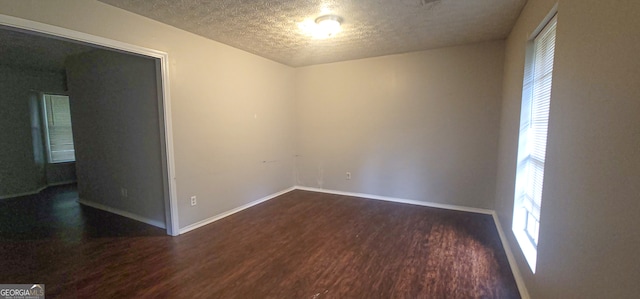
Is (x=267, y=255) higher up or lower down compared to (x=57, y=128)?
lower down

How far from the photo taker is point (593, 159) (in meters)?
1.03

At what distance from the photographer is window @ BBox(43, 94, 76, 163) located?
17.5ft

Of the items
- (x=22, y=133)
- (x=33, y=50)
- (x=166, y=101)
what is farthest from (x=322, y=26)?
(x=22, y=133)

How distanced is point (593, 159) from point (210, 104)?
11.5ft

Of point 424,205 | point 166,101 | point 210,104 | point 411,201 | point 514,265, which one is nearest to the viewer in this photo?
point 514,265

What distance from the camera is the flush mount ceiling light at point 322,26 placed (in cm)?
256

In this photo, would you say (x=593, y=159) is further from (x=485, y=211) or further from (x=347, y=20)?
(x=485, y=211)

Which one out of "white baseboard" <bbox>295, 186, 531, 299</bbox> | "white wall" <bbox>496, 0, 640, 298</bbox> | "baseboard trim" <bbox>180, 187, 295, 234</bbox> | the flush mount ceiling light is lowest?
"baseboard trim" <bbox>180, 187, 295, 234</bbox>

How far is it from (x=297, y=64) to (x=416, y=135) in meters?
2.46

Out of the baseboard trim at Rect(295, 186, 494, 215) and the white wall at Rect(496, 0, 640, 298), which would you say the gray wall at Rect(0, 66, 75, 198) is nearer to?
the baseboard trim at Rect(295, 186, 494, 215)

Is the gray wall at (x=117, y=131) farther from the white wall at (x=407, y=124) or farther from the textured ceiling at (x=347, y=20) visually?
the white wall at (x=407, y=124)

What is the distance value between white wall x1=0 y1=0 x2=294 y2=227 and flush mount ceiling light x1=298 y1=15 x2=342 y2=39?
1.29 meters

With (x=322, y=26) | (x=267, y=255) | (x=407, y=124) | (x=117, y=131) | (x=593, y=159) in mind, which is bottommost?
(x=267, y=255)

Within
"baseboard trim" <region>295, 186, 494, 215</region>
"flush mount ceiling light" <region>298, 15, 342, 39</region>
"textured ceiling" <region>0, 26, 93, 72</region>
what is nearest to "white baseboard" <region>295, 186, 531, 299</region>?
"baseboard trim" <region>295, 186, 494, 215</region>
